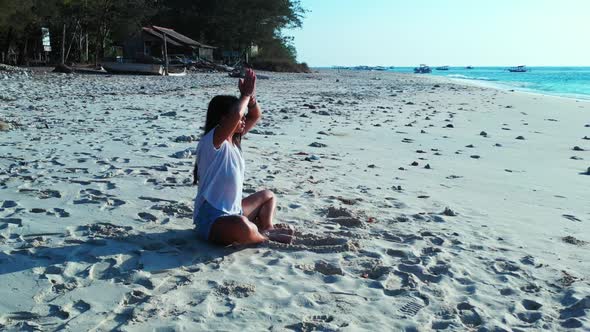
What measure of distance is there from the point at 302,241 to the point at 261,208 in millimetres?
442

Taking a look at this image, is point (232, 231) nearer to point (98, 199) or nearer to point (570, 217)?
point (98, 199)

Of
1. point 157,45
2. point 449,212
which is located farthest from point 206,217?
point 157,45

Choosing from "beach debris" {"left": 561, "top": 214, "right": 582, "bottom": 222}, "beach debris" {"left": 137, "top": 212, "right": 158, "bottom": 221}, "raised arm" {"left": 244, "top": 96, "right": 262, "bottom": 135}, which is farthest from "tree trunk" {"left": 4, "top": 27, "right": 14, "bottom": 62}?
"beach debris" {"left": 561, "top": 214, "right": 582, "bottom": 222}

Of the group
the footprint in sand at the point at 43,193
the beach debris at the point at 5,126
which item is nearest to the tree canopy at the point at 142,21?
the beach debris at the point at 5,126

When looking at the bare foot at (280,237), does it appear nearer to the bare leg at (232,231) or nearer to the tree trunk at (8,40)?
the bare leg at (232,231)

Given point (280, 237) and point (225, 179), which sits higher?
point (225, 179)

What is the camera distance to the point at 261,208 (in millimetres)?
4230

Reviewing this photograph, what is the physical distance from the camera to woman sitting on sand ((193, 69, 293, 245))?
12.3ft

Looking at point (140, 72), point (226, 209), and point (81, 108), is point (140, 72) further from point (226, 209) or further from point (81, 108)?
point (226, 209)

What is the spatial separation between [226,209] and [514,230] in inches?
92.8

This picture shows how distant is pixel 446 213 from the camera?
490 cm

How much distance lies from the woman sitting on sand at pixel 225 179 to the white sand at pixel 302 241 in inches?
4.4

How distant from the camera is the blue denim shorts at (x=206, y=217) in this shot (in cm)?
380

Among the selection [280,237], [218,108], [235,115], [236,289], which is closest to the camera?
[236,289]
